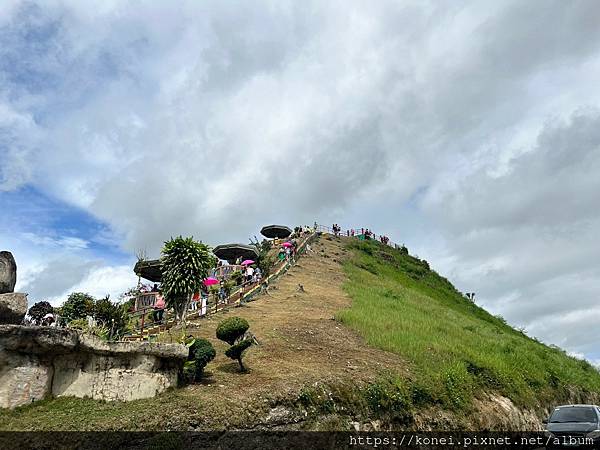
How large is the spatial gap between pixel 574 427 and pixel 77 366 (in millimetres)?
15554

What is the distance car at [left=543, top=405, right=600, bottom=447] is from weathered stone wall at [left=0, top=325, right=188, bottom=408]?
12050mm

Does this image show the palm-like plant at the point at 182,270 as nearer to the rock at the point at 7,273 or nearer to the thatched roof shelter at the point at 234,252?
the rock at the point at 7,273

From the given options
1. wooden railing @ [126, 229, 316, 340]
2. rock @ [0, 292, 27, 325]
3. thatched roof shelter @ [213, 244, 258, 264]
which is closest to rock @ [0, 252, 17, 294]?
rock @ [0, 292, 27, 325]

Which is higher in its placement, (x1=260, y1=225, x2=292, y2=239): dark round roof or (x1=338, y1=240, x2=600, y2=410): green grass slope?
(x1=260, y1=225, x2=292, y2=239): dark round roof

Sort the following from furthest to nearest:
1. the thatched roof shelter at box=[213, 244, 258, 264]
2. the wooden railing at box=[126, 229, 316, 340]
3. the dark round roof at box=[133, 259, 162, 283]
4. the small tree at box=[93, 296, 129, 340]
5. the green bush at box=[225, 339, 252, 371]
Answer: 1. the thatched roof shelter at box=[213, 244, 258, 264]
2. the dark round roof at box=[133, 259, 162, 283]
3. the wooden railing at box=[126, 229, 316, 340]
4. the small tree at box=[93, 296, 129, 340]
5. the green bush at box=[225, 339, 252, 371]

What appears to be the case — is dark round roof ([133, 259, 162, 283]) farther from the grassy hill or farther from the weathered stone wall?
the weathered stone wall

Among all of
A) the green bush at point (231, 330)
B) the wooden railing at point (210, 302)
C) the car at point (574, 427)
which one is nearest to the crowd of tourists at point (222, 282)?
the wooden railing at point (210, 302)

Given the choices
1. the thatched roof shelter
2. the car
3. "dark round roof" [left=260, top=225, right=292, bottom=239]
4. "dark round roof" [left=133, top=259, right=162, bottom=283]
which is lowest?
the car

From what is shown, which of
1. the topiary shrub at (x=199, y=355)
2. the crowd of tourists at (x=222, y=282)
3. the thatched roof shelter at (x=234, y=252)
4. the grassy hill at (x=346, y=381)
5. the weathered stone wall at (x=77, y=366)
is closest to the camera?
the weathered stone wall at (x=77, y=366)

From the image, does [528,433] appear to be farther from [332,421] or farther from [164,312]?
[164,312]

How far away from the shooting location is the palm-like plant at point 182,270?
26.4 m

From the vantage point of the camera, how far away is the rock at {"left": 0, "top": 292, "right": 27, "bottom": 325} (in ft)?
47.7

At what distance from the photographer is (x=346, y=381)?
17.3 metres

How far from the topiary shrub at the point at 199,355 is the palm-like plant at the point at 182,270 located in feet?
31.0
